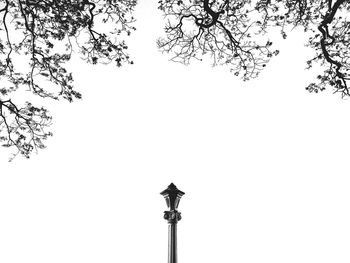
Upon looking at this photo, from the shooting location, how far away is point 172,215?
6598 millimetres

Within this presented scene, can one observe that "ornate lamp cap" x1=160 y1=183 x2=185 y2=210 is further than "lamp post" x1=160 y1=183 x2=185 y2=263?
Yes

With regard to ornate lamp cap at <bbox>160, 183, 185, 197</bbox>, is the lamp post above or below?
below

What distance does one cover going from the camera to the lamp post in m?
6.27

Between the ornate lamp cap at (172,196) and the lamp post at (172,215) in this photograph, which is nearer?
the lamp post at (172,215)

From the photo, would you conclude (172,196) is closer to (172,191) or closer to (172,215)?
(172,191)

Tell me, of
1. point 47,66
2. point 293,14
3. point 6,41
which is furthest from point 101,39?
point 293,14

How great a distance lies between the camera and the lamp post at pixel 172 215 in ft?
20.6

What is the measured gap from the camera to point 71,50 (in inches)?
269

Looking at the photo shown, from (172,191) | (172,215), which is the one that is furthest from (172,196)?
(172,215)

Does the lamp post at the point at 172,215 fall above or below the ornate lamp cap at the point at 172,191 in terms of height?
below

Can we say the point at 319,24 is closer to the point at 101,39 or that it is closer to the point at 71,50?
the point at 101,39

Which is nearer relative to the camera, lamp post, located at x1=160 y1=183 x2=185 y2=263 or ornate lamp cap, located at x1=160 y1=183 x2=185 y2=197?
lamp post, located at x1=160 y1=183 x2=185 y2=263

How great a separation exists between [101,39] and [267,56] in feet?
13.5

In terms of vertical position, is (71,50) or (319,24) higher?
(319,24)
